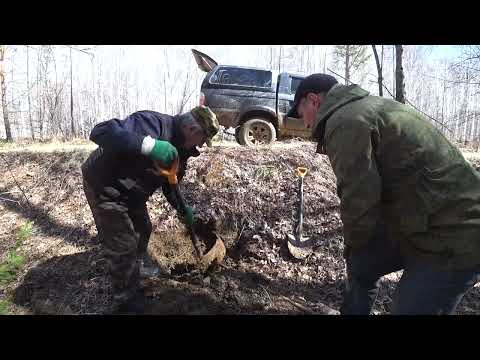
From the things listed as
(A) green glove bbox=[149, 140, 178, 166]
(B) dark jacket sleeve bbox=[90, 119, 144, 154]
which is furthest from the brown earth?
(B) dark jacket sleeve bbox=[90, 119, 144, 154]

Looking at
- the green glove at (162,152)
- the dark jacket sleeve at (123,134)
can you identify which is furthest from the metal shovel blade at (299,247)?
the dark jacket sleeve at (123,134)

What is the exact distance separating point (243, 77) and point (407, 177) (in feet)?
23.5

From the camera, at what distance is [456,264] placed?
1.84 meters

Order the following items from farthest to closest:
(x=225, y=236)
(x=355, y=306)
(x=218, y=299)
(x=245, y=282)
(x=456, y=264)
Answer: (x=225, y=236), (x=245, y=282), (x=218, y=299), (x=355, y=306), (x=456, y=264)

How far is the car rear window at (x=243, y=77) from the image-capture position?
8391 mm

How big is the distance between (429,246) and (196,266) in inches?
121

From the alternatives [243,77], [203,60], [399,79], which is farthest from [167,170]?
[203,60]

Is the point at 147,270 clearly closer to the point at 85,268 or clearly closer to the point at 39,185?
the point at 85,268

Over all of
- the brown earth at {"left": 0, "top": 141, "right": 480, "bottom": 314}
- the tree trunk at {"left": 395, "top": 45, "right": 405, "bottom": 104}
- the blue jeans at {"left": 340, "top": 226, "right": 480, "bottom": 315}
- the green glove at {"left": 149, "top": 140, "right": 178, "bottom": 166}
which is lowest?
the brown earth at {"left": 0, "top": 141, "right": 480, "bottom": 314}

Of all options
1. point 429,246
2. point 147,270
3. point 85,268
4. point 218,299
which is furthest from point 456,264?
point 85,268

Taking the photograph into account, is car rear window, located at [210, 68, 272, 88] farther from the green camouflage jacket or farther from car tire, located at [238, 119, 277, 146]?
the green camouflage jacket

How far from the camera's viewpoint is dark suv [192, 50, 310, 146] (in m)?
8.26

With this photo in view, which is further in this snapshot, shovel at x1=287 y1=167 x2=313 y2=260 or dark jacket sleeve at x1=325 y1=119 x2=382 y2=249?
shovel at x1=287 y1=167 x2=313 y2=260

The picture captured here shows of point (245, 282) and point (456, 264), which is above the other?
point (456, 264)
